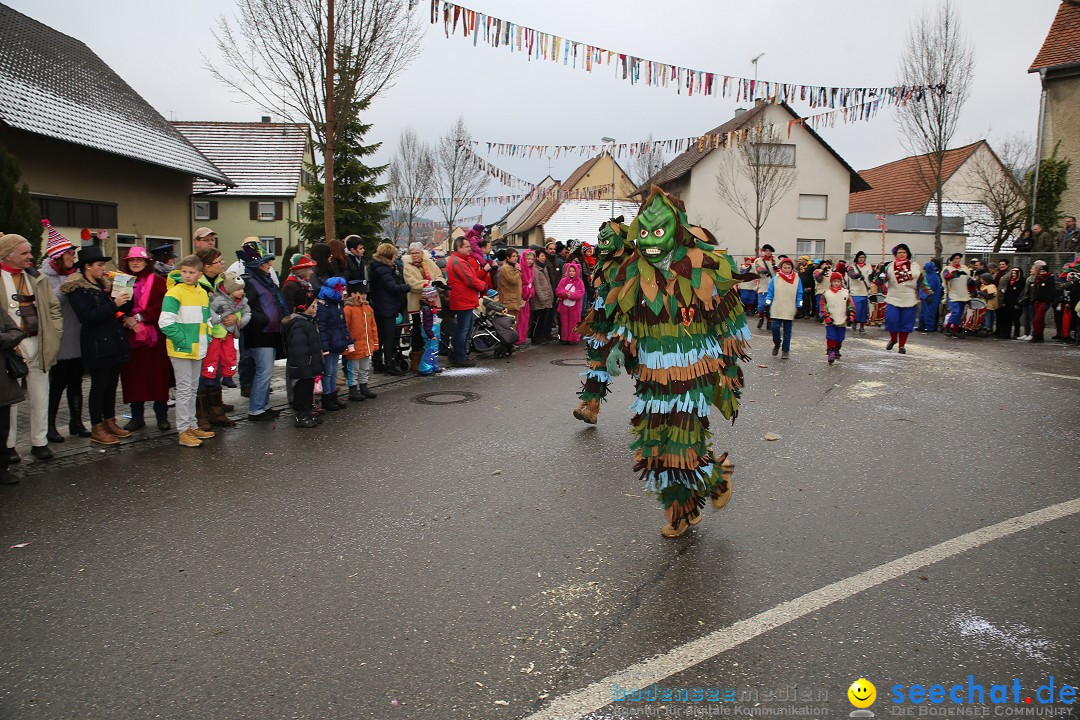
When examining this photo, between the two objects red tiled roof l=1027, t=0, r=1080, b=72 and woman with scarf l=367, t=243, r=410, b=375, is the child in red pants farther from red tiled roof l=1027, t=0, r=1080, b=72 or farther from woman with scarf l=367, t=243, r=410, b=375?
red tiled roof l=1027, t=0, r=1080, b=72

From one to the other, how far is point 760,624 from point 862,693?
1.99 ft

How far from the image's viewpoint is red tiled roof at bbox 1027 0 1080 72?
923 inches

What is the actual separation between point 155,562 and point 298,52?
47.5 feet

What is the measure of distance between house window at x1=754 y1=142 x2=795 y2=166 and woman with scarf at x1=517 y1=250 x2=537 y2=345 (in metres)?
21.6

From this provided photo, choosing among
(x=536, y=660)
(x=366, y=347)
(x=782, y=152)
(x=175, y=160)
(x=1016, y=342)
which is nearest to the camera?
(x=536, y=660)

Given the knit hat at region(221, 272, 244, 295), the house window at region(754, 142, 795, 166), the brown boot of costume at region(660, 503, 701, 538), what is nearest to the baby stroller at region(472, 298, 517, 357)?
the knit hat at region(221, 272, 244, 295)

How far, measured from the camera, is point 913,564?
408 centimetres

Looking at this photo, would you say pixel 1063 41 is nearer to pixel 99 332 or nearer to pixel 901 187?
pixel 901 187

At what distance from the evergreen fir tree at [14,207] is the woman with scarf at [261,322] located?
5192 mm

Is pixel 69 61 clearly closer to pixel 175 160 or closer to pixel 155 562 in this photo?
pixel 175 160

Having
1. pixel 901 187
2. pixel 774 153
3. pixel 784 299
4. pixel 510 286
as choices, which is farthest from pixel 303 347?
pixel 901 187

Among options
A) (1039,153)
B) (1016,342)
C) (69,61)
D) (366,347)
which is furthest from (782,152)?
(366,347)

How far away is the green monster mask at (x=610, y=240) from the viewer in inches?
251

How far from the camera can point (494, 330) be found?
42.0 ft
